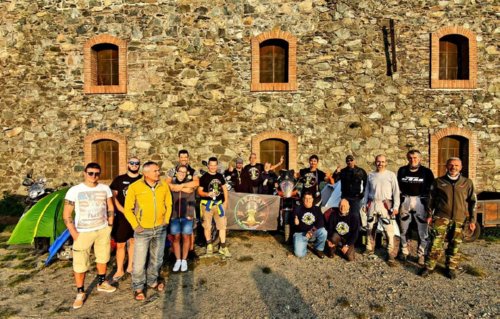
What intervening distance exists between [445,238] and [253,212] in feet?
11.7

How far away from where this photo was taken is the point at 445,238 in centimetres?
499

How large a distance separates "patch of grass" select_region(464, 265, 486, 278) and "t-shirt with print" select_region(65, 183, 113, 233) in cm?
604

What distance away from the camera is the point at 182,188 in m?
5.10

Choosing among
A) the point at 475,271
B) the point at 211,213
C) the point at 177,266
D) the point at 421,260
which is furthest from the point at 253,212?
the point at 475,271

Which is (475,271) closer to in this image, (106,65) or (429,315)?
(429,315)

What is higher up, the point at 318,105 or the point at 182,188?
the point at 318,105

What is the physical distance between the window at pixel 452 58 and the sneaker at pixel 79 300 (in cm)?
1098

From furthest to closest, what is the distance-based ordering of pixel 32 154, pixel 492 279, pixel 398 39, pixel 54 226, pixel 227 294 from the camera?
1. pixel 32 154
2. pixel 398 39
3. pixel 54 226
4. pixel 492 279
5. pixel 227 294

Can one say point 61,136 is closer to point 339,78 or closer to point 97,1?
point 97,1

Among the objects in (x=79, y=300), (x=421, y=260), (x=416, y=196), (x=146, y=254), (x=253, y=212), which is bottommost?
(x=79, y=300)

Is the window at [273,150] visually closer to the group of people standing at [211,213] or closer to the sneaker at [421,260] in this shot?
the group of people standing at [211,213]

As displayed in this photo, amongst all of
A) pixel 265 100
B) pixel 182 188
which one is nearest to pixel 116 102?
pixel 265 100

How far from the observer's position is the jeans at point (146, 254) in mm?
4203

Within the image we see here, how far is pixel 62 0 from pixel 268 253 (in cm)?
1026
